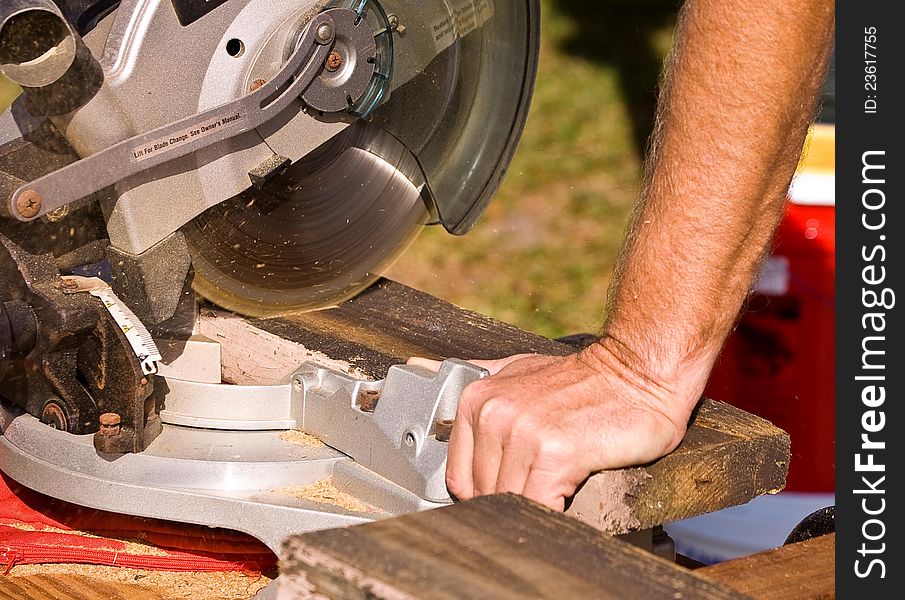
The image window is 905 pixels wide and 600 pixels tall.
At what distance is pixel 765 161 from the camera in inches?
60.4

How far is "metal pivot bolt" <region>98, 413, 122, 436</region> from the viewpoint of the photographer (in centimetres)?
163

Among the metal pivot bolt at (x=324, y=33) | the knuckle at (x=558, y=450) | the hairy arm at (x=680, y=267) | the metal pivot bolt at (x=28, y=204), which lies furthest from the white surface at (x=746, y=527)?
the metal pivot bolt at (x=28, y=204)

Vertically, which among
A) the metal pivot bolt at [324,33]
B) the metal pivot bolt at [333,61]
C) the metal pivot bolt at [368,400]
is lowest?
the metal pivot bolt at [368,400]

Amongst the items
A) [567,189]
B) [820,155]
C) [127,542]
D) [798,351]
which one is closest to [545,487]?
[127,542]

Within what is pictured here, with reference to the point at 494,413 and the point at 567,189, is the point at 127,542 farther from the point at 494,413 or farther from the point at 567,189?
the point at 567,189

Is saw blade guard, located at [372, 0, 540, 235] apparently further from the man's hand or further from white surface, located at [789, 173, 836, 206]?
white surface, located at [789, 173, 836, 206]

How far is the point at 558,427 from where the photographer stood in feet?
4.81

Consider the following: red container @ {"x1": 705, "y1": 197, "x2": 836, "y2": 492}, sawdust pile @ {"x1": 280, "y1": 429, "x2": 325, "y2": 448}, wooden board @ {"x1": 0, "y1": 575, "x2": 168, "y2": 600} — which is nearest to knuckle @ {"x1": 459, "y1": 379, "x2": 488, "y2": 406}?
sawdust pile @ {"x1": 280, "y1": 429, "x2": 325, "y2": 448}

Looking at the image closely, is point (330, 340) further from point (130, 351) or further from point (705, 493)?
point (705, 493)

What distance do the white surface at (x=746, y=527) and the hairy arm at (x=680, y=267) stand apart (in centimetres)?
170

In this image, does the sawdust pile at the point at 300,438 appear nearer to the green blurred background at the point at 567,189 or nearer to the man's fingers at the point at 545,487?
the man's fingers at the point at 545,487

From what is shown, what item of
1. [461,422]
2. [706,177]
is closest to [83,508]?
[461,422]

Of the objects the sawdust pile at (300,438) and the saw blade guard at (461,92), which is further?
the saw blade guard at (461,92)

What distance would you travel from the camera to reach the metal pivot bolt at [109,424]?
5.35 feet
